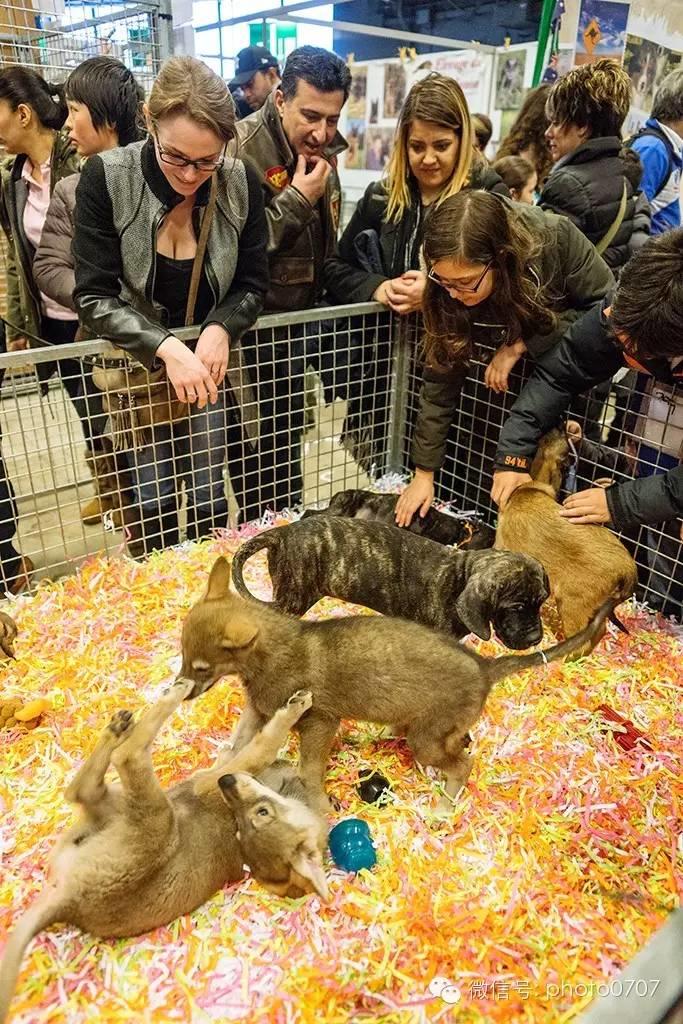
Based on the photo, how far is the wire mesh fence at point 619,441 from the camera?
9.25ft

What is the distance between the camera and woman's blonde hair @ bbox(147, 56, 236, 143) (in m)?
2.41

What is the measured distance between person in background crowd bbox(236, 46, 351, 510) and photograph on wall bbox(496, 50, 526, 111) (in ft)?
12.7

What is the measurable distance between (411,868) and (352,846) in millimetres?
170

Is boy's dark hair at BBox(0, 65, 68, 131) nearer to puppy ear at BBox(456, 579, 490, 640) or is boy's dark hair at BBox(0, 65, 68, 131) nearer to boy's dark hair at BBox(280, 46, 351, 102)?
boy's dark hair at BBox(280, 46, 351, 102)

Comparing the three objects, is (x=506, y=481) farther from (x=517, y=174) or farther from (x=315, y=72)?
(x=517, y=174)

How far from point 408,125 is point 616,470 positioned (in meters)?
1.74

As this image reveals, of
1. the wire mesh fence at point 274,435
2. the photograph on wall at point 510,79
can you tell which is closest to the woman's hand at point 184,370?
the wire mesh fence at point 274,435

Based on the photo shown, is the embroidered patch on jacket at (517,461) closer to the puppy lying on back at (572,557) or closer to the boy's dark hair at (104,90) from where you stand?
the puppy lying on back at (572,557)

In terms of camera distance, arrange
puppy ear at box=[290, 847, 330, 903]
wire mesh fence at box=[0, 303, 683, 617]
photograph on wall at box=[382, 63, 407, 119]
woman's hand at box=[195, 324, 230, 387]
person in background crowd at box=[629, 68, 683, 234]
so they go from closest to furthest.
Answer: puppy ear at box=[290, 847, 330, 903], woman's hand at box=[195, 324, 230, 387], wire mesh fence at box=[0, 303, 683, 617], person in background crowd at box=[629, 68, 683, 234], photograph on wall at box=[382, 63, 407, 119]

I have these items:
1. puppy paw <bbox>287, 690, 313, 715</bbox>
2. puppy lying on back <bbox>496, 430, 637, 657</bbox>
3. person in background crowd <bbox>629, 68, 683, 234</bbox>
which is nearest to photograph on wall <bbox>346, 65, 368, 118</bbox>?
person in background crowd <bbox>629, 68, 683, 234</bbox>

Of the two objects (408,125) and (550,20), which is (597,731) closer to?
(408,125)

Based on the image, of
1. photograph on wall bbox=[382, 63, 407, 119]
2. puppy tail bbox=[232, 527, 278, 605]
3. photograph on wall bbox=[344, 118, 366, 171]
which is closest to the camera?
puppy tail bbox=[232, 527, 278, 605]

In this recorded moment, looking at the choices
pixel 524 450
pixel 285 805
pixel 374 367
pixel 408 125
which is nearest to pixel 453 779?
pixel 285 805

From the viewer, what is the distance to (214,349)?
2.83 meters
